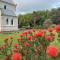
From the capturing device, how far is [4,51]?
4543 millimetres

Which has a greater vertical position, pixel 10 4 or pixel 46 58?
pixel 10 4

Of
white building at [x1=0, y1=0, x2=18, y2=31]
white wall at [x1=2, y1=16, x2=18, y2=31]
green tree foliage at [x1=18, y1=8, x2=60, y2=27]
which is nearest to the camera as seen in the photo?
white building at [x1=0, y1=0, x2=18, y2=31]

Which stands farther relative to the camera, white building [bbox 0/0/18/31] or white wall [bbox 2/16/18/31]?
white wall [bbox 2/16/18/31]

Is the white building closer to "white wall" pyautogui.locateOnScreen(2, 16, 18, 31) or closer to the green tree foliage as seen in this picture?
"white wall" pyautogui.locateOnScreen(2, 16, 18, 31)

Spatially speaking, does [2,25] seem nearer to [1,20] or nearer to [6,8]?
[1,20]

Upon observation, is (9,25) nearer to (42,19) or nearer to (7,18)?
(7,18)

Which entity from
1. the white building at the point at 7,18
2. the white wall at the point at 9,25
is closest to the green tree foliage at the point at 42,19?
the white wall at the point at 9,25

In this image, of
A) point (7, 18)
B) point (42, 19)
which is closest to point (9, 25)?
point (7, 18)

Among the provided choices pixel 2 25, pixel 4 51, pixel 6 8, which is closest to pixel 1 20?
pixel 2 25

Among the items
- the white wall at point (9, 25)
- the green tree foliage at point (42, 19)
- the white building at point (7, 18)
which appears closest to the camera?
the white building at point (7, 18)

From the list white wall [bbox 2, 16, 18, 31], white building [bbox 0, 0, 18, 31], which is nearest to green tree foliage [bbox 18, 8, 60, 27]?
white wall [bbox 2, 16, 18, 31]

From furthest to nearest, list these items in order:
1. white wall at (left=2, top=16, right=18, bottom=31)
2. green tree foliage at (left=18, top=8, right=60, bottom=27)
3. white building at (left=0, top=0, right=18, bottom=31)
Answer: green tree foliage at (left=18, top=8, right=60, bottom=27) < white wall at (left=2, top=16, right=18, bottom=31) < white building at (left=0, top=0, right=18, bottom=31)

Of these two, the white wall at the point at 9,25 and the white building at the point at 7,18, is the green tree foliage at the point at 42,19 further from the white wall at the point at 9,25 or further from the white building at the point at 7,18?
the white building at the point at 7,18

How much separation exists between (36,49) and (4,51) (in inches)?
34.0
